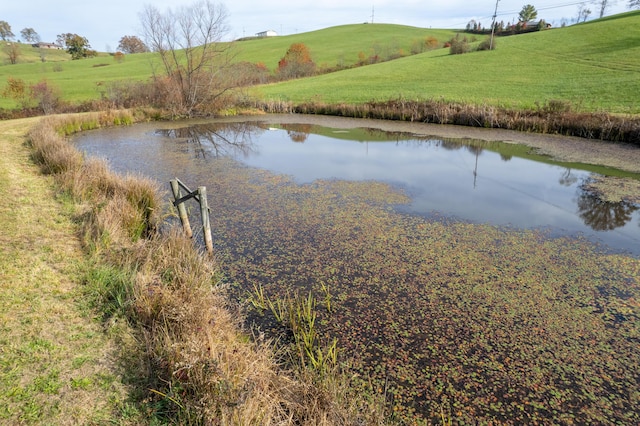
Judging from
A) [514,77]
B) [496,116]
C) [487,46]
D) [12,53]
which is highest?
[12,53]

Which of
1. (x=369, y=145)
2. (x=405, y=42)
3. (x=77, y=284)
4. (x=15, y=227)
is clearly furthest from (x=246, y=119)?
(x=405, y=42)

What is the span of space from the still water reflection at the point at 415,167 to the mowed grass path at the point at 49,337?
4.05m

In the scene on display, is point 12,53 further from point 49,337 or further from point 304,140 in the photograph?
point 49,337

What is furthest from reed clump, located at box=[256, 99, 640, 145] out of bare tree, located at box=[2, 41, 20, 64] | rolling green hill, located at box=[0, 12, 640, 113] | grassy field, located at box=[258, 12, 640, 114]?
bare tree, located at box=[2, 41, 20, 64]

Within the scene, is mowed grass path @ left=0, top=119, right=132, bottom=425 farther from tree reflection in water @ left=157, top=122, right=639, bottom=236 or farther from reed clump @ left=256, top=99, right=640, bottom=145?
reed clump @ left=256, top=99, right=640, bottom=145

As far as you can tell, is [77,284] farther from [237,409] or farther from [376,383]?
[376,383]

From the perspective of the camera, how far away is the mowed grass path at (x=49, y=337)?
2215 millimetres

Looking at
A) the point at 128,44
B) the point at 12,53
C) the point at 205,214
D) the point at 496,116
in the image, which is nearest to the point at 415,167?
the point at 205,214

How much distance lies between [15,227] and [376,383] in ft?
15.2

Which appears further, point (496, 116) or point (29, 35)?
point (29, 35)

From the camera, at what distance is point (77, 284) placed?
3.54m

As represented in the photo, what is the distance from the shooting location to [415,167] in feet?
31.3

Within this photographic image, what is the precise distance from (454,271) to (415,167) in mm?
5481

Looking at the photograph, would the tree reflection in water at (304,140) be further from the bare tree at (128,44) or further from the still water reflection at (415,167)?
the bare tree at (128,44)
